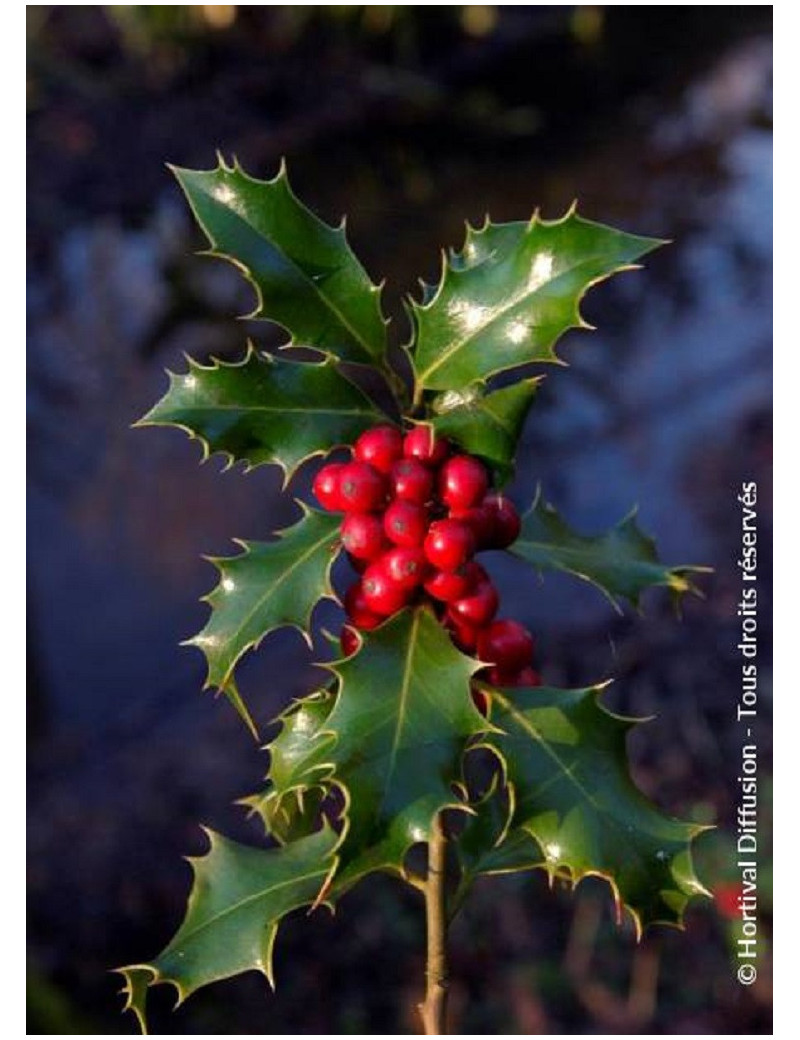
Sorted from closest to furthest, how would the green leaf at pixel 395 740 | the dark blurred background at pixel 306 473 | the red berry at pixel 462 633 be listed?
the green leaf at pixel 395 740
the red berry at pixel 462 633
the dark blurred background at pixel 306 473

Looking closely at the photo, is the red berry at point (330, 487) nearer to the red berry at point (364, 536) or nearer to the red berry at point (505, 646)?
the red berry at point (364, 536)

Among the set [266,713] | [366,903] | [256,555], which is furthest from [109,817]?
[256,555]

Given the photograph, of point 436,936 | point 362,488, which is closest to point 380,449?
point 362,488

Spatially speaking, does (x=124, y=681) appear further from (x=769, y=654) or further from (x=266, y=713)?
(x=769, y=654)

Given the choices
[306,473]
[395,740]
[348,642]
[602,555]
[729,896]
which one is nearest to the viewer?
[395,740]

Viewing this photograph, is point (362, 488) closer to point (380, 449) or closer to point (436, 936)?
point (380, 449)

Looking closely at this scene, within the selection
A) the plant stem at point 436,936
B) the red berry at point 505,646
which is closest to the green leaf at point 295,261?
the red berry at point 505,646

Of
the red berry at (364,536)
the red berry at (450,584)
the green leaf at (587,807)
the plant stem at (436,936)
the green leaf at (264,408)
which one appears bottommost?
the plant stem at (436,936)
